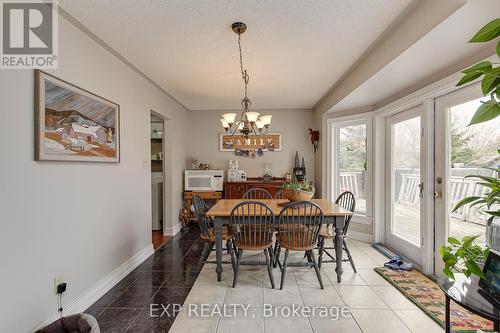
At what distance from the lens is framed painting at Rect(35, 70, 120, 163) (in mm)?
1696

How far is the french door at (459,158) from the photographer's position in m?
2.11

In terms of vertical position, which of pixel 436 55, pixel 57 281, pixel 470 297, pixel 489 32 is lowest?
pixel 57 281

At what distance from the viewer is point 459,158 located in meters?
2.34

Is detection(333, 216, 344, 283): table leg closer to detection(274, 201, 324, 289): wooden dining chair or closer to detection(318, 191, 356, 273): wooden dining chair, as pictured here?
detection(318, 191, 356, 273): wooden dining chair

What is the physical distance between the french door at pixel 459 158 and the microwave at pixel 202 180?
344cm

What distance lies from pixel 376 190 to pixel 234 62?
2.82m

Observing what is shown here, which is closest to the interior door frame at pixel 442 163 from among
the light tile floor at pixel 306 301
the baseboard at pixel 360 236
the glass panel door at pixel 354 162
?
the light tile floor at pixel 306 301

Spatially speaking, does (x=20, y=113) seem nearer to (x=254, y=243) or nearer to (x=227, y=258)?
(x=254, y=243)

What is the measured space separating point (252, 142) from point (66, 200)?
3.62 m

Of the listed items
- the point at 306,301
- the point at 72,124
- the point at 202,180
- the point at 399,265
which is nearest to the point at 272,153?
the point at 202,180

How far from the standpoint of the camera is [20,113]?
1.57 m

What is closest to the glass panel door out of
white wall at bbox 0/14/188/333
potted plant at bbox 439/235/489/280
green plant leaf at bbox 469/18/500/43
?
potted plant at bbox 439/235/489/280

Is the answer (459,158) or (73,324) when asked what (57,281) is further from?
(459,158)

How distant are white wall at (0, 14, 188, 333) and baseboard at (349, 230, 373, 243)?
3.33 meters
